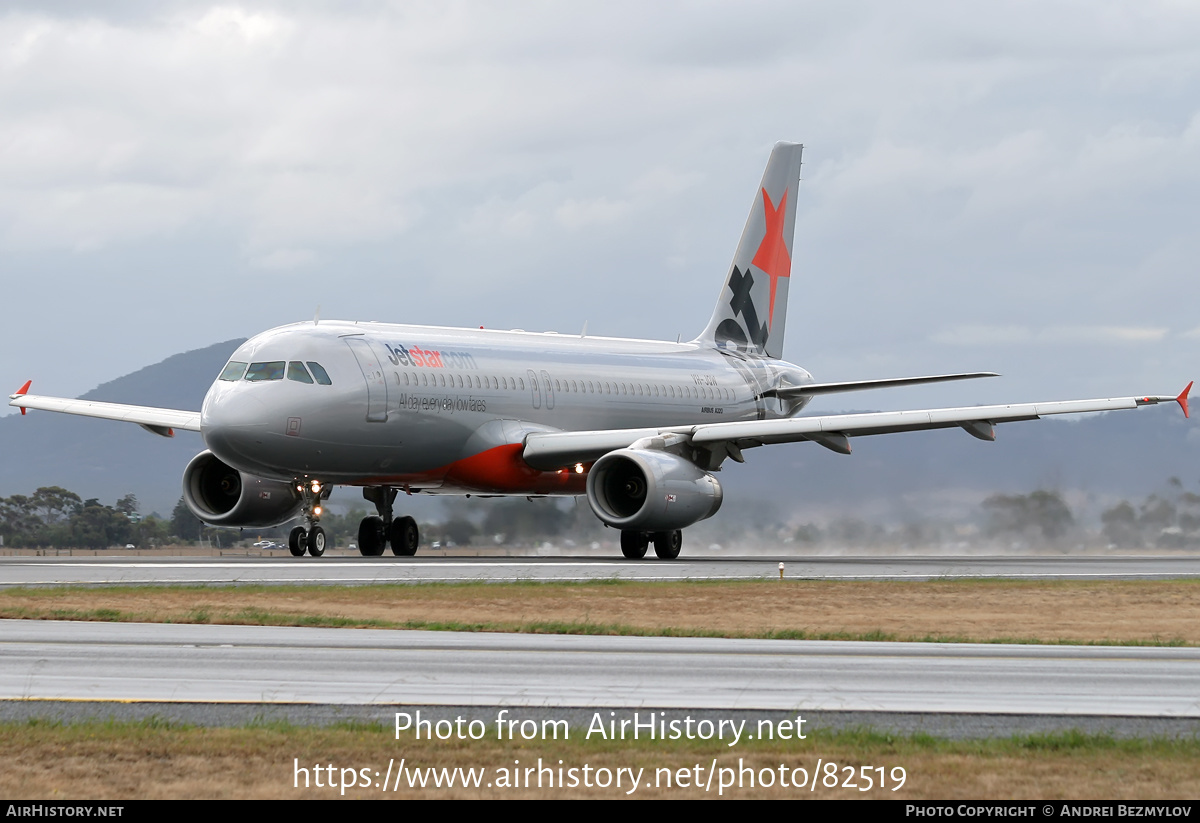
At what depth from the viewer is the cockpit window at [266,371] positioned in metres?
31.7

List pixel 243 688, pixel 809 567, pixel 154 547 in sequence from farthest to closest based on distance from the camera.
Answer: pixel 154 547 → pixel 809 567 → pixel 243 688

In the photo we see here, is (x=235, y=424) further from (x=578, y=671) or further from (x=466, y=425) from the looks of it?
(x=578, y=671)

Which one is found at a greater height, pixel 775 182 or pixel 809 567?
pixel 775 182

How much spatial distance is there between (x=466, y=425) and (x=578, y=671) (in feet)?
70.8

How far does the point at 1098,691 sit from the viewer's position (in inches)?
496

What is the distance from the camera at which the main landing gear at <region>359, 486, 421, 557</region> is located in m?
37.1

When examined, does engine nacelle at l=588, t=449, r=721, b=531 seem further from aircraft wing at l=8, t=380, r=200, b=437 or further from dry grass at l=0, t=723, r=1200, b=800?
dry grass at l=0, t=723, r=1200, b=800

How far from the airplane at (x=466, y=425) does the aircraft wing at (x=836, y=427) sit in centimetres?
4

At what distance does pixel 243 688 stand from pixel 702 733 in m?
3.71

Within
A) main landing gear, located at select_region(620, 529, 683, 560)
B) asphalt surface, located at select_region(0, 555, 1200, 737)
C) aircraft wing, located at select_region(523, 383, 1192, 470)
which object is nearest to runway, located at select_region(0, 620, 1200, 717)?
asphalt surface, located at select_region(0, 555, 1200, 737)

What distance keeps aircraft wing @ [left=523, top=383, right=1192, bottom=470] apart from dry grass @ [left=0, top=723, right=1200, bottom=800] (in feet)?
77.4
